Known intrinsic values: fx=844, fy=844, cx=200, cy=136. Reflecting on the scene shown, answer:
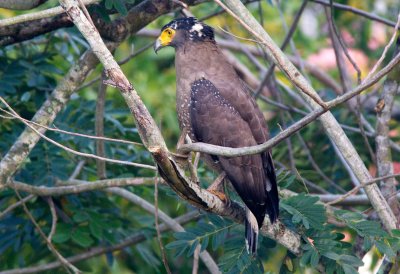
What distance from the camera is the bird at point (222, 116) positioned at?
4.31m

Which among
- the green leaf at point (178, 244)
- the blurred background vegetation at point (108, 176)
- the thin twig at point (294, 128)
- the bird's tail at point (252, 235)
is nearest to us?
the thin twig at point (294, 128)

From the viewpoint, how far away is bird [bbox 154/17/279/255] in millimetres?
4312

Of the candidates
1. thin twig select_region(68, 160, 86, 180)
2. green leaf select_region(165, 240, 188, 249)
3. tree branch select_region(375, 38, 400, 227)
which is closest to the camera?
green leaf select_region(165, 240, 188, 249)

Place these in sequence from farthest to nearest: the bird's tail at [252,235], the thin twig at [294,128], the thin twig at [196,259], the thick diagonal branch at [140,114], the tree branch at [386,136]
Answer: the tree branch at [386,136] → the thin twig at [196,259] → the bird's tail at [252,235] → the thick diagonal branch at [140,114] → the thin twig at [294,128]

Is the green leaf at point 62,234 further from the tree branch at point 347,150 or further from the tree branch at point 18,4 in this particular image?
the tree branch at point 347,150

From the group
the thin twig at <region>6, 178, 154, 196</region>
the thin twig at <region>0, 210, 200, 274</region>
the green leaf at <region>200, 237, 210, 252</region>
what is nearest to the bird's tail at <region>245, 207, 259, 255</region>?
the green leaf at <region>200, 237, 210, 252</region>

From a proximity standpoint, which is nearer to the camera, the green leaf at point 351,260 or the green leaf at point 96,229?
the green leaf at point 351,260

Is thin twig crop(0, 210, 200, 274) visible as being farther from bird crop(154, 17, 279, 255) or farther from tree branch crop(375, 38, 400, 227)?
tree branch crop(375, 38, 400, 227)

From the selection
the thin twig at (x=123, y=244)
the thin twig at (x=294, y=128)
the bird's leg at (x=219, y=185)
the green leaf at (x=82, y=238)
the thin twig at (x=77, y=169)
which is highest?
the thin twig at (x=294, y=128)

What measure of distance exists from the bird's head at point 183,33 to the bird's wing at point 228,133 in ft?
1.24

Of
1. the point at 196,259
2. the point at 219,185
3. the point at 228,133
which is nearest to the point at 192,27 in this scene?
the point at 228,133

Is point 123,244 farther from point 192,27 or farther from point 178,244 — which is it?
point 192,27

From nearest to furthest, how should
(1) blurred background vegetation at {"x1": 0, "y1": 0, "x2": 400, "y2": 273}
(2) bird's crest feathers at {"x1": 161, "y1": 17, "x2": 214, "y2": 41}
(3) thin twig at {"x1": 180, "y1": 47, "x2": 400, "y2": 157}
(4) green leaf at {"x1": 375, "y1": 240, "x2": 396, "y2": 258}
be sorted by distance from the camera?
(3) thin twig at {"x1": 180, "y1": 47, "x2": 400, "y2": 157}
(4) green leaf at {"x1": 375, "y1": 240, "x2": 396, "y2": 258}
(1) blurred background vegetation at {"x1": 0, "y1": 0, "x2": 400, "y2": 273}
(2) bird's crest feathers at {"x1": 161, "y1": 17, "x2": 214, "y2": 41}

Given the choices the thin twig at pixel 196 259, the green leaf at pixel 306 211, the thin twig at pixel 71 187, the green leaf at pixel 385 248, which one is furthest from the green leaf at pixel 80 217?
the green leaf at pixel 385 248
